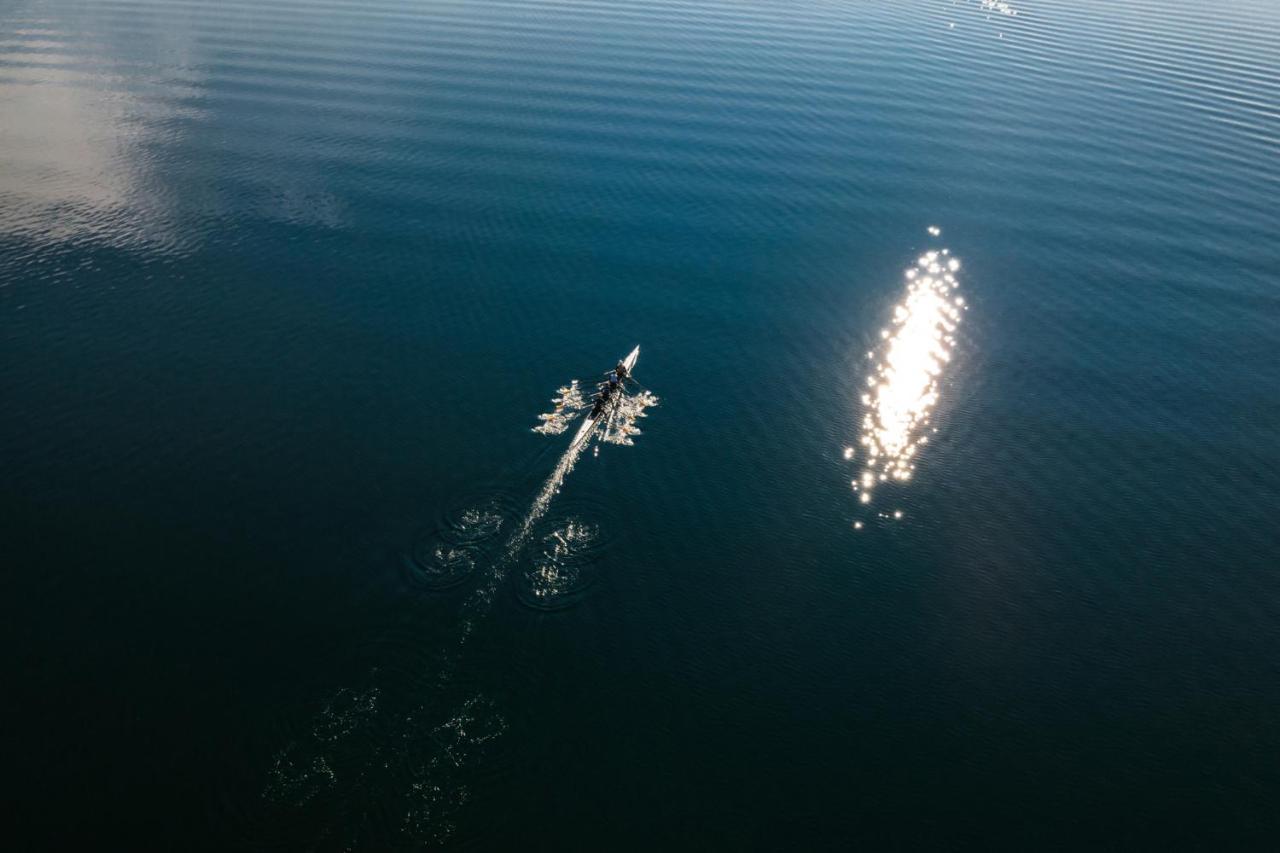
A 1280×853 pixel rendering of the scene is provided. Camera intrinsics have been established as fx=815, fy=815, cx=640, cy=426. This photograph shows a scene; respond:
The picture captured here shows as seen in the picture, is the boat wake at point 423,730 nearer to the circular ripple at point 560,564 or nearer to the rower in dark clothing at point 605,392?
the circular ripple at point 560,564

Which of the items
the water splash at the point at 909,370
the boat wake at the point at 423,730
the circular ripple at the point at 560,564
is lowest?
the boat wake at the point at 423,730

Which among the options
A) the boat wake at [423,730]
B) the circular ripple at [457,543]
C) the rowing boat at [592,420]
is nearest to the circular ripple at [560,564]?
the boat wake at [423,730]

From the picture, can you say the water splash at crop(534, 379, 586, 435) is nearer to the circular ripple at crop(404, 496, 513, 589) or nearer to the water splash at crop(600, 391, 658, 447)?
the water splash at crop(600, 391, 658, 447)

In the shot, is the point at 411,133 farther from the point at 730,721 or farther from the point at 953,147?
the point at 730,721

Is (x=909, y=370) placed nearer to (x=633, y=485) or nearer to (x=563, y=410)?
(x=633, y=485)

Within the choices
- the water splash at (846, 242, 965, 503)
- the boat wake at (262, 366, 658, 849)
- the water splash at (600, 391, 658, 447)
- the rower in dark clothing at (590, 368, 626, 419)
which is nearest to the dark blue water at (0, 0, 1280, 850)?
the boat wake at (262, 366, 658, 849)

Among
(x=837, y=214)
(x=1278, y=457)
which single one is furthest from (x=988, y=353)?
(x=837, y=214)
